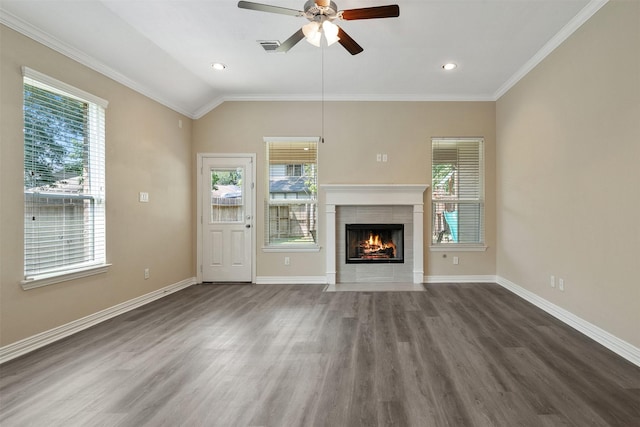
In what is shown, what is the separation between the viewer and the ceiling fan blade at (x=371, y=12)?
85.0 inches

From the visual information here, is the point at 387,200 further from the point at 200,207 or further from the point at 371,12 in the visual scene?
the point at 200,207

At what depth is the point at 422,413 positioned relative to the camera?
5.55 ft

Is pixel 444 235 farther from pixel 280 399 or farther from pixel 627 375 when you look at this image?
pixel 280 399

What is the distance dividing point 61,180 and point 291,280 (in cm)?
324

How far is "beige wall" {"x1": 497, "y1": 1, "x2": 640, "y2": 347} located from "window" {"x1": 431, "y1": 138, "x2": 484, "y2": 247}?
749 millimetres

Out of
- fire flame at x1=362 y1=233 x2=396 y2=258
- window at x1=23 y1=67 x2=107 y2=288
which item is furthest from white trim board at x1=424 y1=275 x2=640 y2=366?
window at x1=23 y1=67 x2=107 y2=288

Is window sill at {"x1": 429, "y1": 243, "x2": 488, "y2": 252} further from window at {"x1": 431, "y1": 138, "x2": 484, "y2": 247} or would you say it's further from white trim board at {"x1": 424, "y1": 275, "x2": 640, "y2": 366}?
white trim board at {"x1": 424, "y1": 275, "x2": 640, "y2": 366}

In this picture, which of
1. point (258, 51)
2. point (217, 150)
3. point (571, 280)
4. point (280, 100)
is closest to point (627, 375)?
point (571, 280)

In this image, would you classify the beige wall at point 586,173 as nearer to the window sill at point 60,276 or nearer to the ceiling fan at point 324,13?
the ceiling fan at point 324,13

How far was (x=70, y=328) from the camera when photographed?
2.87 m

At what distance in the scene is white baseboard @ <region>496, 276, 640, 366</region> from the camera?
7.57ft

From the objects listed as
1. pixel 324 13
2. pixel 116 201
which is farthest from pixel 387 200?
pixel 116 201

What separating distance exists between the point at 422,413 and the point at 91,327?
3295mm

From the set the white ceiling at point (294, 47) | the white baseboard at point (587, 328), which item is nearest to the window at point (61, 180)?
the white ceiling at point (294, 47)
